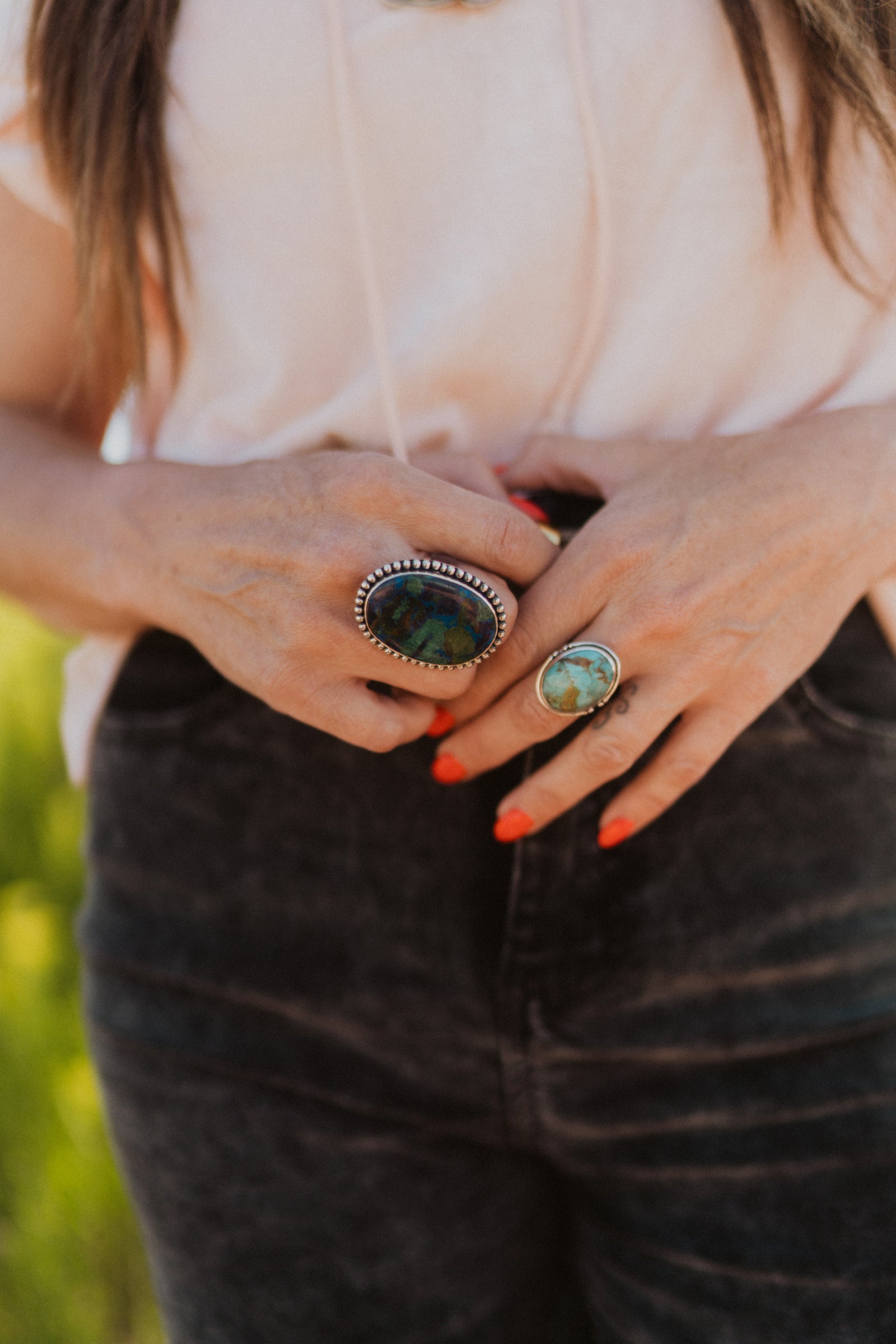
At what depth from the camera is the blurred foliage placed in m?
2.11

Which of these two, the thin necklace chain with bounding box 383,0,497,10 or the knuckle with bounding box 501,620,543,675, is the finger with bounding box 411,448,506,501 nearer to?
the knuckle with bounding box 501,620,543,675

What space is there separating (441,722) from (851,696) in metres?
0.36

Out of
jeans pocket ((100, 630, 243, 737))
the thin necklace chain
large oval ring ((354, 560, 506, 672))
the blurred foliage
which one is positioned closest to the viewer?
large oval ring ((354, 560, 506, 672))

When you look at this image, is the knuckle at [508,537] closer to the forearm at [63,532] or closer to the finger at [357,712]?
the finger at [357,712]

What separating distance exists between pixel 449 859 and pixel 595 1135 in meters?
0.29

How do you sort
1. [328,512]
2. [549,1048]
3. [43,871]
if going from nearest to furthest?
[328,512] < [549,1048] < [43,871]

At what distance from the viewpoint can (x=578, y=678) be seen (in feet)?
2.81

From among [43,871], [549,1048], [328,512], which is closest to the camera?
[328,512]

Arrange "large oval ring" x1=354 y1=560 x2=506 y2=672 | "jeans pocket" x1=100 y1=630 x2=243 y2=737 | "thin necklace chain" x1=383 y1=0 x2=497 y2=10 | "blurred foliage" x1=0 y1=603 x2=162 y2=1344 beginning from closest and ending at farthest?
"large oval ring" x1=354 y1=560 x2=506 y2=672, "thin necklace chain" x1=383 y1=0 x2=497 y2=10, "jeans pocket" x1=100 y1=630 x2=243 y2=737, "blurred foliage" x1=0 y1=603 x2=162 y2=1344

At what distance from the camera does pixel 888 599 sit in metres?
0.95

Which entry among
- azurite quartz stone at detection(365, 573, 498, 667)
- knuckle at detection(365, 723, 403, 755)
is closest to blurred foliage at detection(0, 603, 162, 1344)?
knuckle at detection(365, 723, 403, 755)

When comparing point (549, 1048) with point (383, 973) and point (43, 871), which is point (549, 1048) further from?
point (43, 871)

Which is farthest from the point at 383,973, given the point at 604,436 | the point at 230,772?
the point at 604,436

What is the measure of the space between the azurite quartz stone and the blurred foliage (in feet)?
6.03
